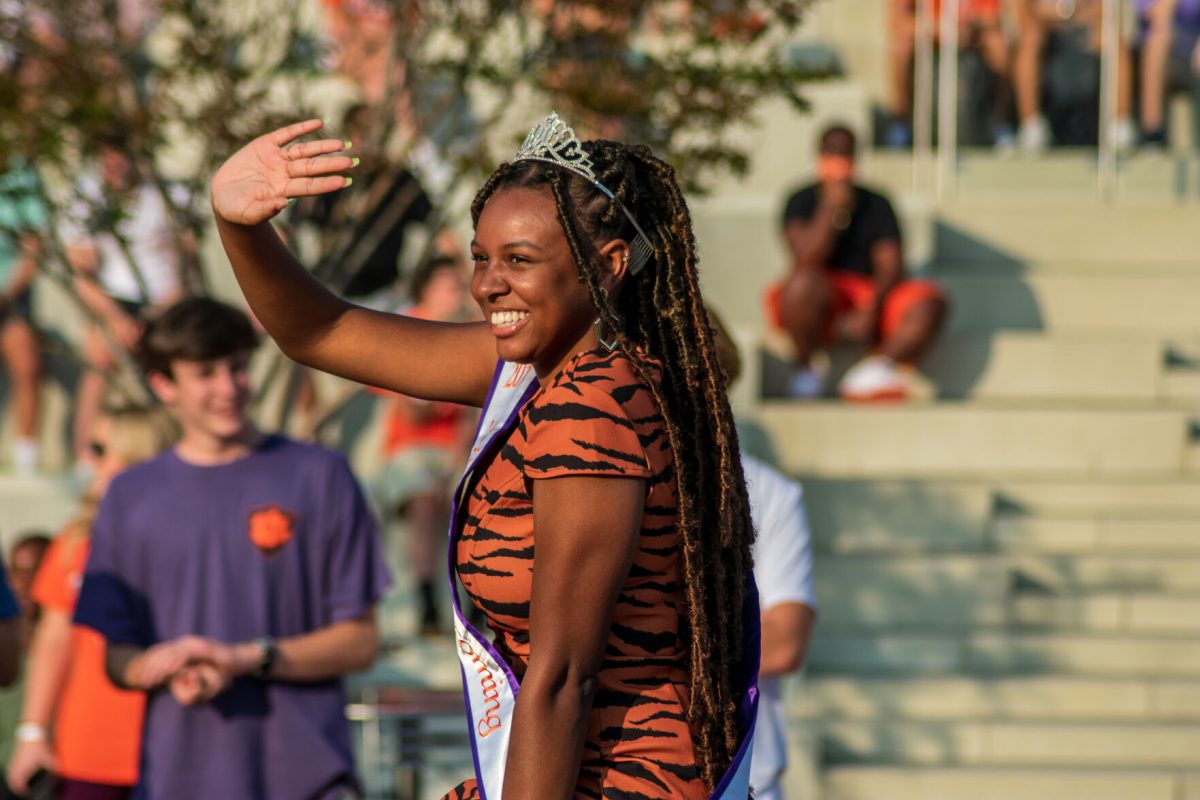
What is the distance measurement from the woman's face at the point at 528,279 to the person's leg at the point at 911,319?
7.04 m

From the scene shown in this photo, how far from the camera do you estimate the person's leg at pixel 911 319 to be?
9.71 m

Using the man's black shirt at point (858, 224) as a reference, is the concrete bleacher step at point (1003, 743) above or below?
below

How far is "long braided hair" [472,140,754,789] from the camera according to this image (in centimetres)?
279

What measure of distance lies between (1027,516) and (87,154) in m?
5.03

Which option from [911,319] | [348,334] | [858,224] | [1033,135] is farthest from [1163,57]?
[348,334]

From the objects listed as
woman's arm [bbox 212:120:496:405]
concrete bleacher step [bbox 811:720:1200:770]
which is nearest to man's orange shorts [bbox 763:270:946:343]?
concrete bleacher step [bbox 811:720:1200:770]

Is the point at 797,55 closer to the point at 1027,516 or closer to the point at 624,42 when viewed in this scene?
the point at 1027,516

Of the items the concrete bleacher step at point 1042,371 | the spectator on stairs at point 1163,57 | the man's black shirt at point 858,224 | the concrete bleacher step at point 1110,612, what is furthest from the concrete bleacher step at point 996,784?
the spectator on stairs at point 1163,57

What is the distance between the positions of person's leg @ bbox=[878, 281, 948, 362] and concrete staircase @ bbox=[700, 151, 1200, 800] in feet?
0.87

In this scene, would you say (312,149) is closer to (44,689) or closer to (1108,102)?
(44,689)

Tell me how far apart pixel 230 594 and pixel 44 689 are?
3.26 feet

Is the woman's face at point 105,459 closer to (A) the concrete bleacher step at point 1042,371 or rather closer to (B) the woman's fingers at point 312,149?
(B) the woman's fingers at point 312,149

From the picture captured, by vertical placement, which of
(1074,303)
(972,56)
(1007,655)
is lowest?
(1007,655)

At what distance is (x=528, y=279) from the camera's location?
2799 mm
